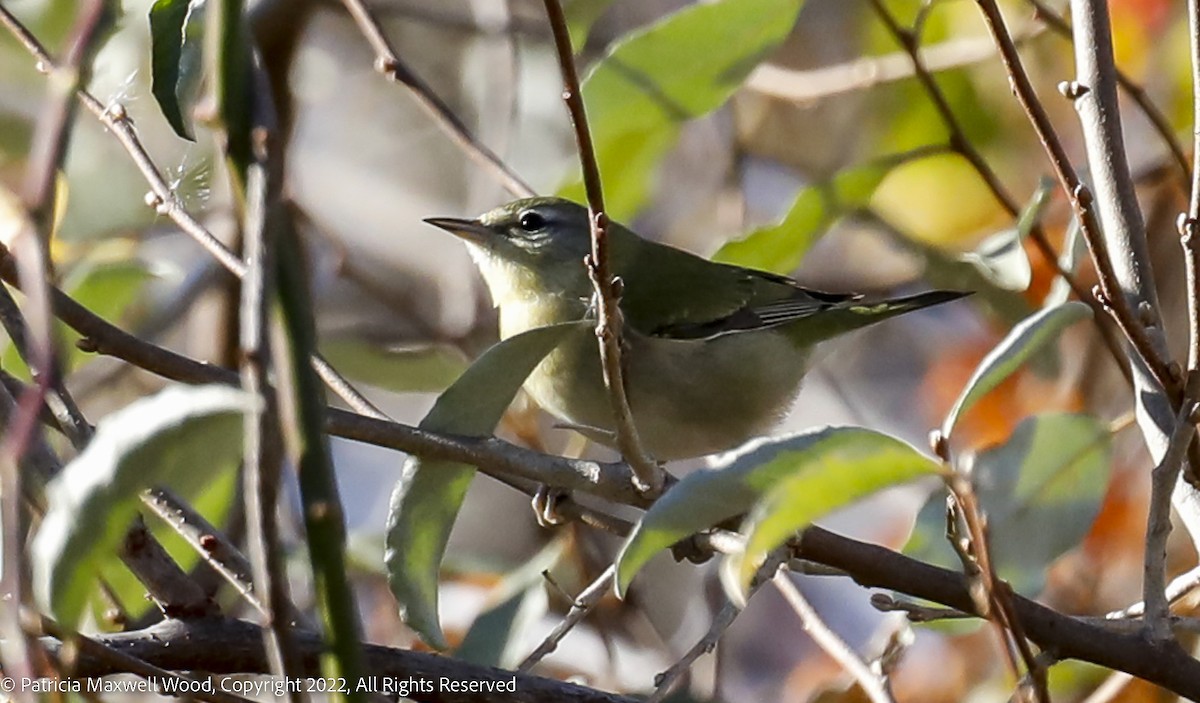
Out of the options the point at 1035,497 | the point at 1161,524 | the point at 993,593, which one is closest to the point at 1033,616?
the point at 1161,524

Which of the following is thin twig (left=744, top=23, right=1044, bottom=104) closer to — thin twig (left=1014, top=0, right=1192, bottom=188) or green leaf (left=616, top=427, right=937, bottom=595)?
thin twig (left=1014, top=0, right=1192, bottom=188)

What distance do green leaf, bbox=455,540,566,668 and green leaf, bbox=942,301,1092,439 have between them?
3.26 feet

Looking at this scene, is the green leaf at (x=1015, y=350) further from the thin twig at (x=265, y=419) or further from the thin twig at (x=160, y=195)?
the thin twig at (x=265, y=419)

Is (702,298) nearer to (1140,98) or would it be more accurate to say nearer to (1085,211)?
(1140,98)

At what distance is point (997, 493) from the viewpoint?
2387mm

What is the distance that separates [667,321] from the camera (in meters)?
3.44

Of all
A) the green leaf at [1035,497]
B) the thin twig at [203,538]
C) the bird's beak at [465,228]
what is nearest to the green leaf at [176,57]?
the thin twig at [203,538]

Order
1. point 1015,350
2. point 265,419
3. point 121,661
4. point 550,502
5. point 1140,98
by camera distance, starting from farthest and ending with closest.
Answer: point 1140,98
point 550,502
point 1015,350
point 121,661
point 265,419

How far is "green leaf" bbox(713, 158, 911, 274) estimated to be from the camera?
272cm

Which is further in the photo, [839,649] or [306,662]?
[839,649]

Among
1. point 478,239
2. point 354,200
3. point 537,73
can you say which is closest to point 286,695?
point 478,239

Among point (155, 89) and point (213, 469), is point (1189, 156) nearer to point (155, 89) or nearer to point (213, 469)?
point (155, 89)

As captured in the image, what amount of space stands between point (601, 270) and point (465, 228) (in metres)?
1.86

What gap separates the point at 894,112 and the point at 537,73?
1244mm
